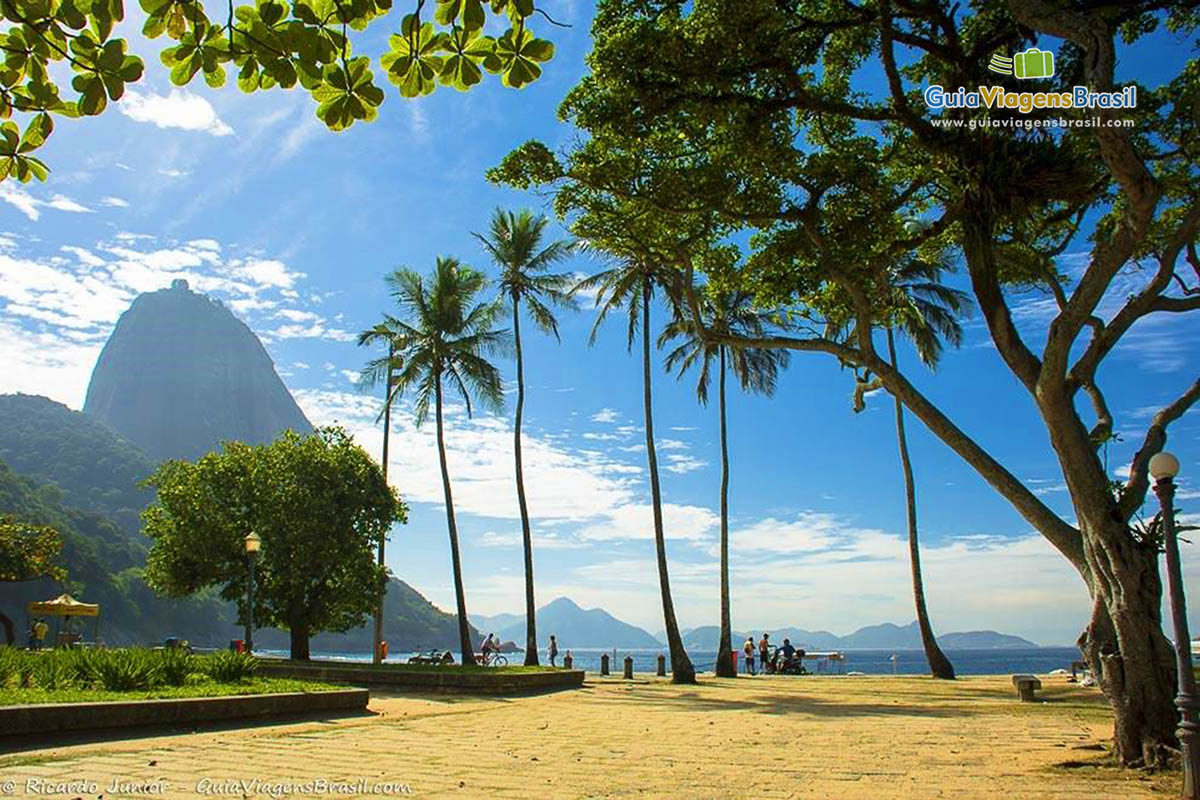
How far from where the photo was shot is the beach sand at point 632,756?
6.38 m

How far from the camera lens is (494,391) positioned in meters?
28.2

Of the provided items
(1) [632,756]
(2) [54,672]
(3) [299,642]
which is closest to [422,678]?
Result: (3) [299,642]

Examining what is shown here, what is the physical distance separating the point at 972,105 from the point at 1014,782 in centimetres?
670

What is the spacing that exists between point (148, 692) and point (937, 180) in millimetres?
11709

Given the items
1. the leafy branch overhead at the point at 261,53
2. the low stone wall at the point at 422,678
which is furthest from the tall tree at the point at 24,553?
the leafy branch overhead at the point at 261,53

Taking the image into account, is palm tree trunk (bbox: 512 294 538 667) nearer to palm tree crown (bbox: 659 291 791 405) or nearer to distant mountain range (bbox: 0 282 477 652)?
palm tree crown (bbox: 659 291 791 405)

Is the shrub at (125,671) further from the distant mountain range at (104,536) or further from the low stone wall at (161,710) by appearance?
the distant mountain range at (104,536)

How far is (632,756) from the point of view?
838 centimetres

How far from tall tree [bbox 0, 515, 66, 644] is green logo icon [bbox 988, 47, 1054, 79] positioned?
30.7 m

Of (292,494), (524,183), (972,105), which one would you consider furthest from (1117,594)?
(292,494)

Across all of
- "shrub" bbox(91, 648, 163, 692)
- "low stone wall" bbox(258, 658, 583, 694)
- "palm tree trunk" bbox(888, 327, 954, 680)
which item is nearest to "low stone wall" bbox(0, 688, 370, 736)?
"shrub" bbox(91, 648, 163, 692)

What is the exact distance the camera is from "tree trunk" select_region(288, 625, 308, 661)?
900 inches

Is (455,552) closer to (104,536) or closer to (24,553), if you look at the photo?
(24,553)

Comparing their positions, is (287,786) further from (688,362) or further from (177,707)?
(688,362)
